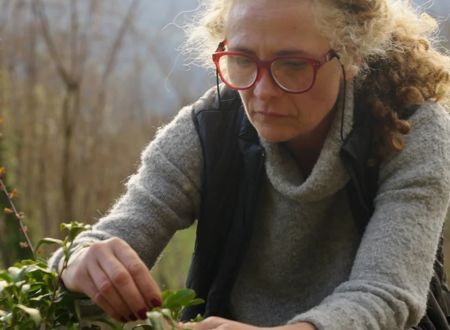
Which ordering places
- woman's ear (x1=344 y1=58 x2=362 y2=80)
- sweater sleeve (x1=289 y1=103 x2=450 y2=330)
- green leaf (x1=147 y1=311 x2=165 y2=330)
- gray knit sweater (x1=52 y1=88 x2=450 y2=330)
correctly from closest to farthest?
green leaf (x1=147 y1=311 x2=165 y2=330) < sweater sleeve (x1=289 y1=103 x2=450 y2=330) < gray knit sweater (x1=52 y1=88 x2=450 y2=330) < woman's ear (x1=344 y1=58 x2=362 y2=80)

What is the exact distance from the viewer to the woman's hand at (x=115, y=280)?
136 cm

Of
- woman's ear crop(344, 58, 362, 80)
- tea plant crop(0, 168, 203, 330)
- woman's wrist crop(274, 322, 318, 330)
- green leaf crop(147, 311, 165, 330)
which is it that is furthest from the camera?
woman's ear crop(344, 58, 362, 80)

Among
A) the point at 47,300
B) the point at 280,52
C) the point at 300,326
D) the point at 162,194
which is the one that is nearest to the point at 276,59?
the point at 280,52

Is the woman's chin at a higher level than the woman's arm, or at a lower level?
higher

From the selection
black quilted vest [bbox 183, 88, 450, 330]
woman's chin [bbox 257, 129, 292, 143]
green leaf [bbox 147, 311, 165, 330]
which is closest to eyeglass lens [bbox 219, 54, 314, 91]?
woman's chin [bbox 257, 129, 292, 143]

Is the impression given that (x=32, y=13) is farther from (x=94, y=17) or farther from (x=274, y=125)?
(x=274, y=125)

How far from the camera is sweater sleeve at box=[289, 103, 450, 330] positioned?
1621 mm

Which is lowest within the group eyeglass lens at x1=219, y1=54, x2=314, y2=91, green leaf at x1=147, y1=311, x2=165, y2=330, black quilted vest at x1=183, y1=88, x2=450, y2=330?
black quilted vest at x1=183, y1=88, x2=450, y2=330

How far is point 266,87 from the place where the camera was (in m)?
1.85

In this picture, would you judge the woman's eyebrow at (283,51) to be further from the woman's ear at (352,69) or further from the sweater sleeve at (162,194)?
the sweater sleeve at (162,194)

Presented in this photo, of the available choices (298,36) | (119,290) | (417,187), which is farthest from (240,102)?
(119,290)

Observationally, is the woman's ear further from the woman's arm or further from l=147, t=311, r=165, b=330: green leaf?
l=147, t=311, r=165, b=330: green leaf

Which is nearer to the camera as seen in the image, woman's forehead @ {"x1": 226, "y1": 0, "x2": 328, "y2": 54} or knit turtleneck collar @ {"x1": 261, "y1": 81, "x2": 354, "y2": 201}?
woman's forehead @ {"x1": 226, "y1": 0, "x2": 328, "y2": 54}

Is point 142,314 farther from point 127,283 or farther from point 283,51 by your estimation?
point 283,51
